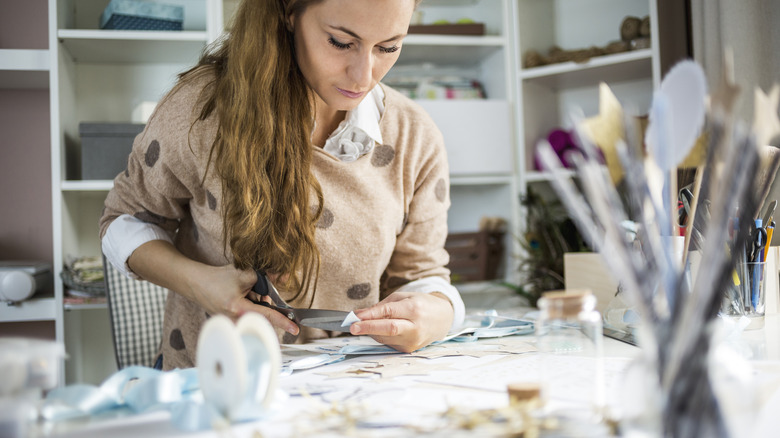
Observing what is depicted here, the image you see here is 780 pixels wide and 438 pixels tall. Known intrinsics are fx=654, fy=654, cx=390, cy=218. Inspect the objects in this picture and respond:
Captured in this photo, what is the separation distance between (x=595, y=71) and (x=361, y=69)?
1577 mm

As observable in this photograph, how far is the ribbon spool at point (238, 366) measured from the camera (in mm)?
479

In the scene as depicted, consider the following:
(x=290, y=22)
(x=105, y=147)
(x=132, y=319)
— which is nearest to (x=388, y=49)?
(x=290, y=22)

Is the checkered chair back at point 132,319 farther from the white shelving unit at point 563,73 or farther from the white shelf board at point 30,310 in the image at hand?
the white shelving unit at point 563,73

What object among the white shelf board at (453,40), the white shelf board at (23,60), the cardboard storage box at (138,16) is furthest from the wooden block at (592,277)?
the white shelf board at (23,60)

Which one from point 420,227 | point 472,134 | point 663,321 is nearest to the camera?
point 663,321

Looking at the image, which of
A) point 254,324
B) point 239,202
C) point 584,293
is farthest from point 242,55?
point 584,293

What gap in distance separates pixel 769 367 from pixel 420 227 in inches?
22.8

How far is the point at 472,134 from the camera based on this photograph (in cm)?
234

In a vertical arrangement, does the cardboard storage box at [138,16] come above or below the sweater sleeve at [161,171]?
above

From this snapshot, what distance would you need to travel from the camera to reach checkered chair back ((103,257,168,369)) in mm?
1624

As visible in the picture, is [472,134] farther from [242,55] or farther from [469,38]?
[242,55]

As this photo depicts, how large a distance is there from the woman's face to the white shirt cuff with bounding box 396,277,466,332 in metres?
0.30

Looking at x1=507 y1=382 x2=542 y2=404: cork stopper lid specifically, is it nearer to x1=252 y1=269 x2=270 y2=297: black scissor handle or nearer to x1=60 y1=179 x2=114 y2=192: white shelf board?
x1=252 y1=269 x2=270 y2=297: black scissor handle

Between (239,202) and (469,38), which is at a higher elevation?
(469,38)
